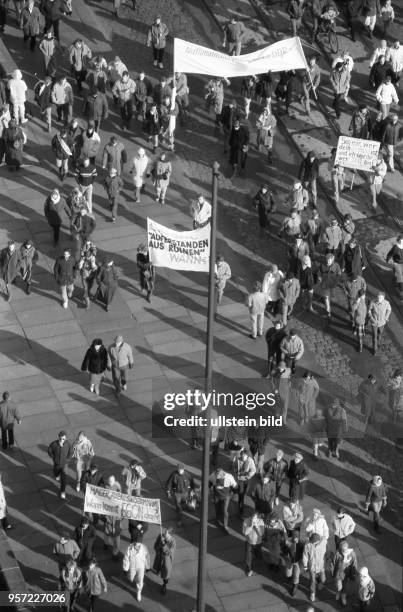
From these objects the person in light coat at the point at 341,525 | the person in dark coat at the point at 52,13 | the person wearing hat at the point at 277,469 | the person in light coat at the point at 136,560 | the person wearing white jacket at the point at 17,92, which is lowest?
the person in light coat at the point at 136,560

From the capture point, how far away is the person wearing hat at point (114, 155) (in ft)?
146

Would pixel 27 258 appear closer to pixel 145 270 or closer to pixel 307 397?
pixel 145 270

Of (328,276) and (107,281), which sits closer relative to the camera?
(107,281)

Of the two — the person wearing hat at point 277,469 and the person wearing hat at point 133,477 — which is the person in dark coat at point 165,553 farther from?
the person wearing hat at point 277,469

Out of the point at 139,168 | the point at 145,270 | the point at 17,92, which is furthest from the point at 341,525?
the point at 17,92

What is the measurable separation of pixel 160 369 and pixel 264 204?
5245mm

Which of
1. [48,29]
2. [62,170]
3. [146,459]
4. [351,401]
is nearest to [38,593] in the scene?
[146,459]

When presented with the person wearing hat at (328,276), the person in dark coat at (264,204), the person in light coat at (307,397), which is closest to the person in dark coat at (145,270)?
the person in dark coat at (264,204)

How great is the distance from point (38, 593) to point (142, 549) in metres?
2.06

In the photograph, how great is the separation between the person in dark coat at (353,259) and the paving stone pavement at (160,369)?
1.35 metres

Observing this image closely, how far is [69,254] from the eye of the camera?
4172 cm

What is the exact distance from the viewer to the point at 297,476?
37.2 metres

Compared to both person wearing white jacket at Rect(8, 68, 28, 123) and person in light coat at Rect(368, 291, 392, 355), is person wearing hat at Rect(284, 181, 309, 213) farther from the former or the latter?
person wearing white jacket at Rect(8, 68, 28, 123)

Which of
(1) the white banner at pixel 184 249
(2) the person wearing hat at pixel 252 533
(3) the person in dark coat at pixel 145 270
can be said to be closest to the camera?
(1) the white banner at pixel 184 249
